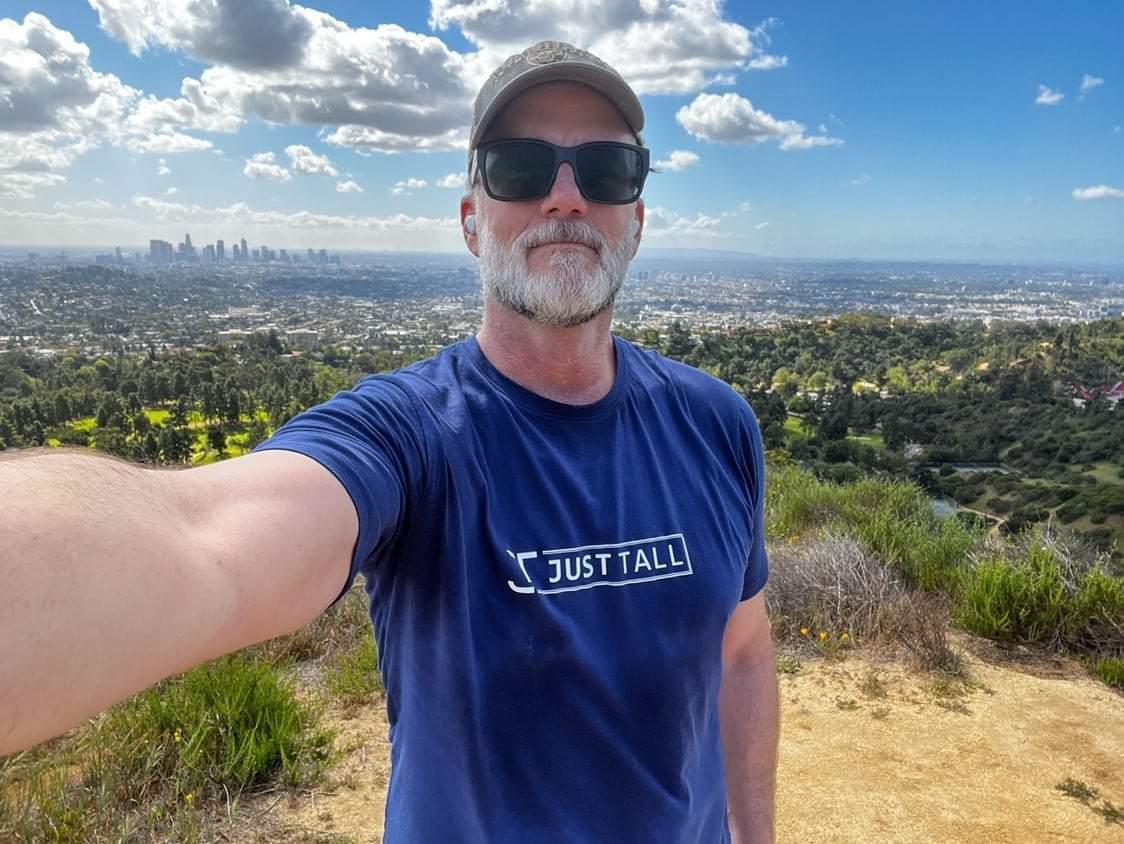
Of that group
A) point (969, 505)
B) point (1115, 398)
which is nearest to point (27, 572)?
point (969, 505)

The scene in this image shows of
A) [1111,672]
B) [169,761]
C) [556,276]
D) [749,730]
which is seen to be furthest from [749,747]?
[1111,672]

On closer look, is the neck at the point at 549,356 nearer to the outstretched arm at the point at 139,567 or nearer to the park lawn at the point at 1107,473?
the outstretched arm at the point at 139,567

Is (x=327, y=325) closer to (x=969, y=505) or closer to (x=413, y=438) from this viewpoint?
(x=969, y=505)

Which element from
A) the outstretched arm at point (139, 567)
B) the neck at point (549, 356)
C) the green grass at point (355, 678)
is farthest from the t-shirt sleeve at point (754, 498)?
the green grass at point (355, 678)

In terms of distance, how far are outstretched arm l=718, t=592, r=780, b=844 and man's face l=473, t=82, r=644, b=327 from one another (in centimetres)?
79

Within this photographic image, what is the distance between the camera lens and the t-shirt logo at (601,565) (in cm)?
106

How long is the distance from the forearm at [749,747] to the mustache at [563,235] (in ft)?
3.24

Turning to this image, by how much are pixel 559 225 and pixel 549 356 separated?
0.34 metres

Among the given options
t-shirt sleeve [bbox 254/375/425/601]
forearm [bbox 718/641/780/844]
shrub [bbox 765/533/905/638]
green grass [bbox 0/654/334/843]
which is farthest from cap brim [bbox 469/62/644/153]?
shrub [bbox 765/533/905/638]

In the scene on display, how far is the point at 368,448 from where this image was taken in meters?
0.99

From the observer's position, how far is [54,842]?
233cm

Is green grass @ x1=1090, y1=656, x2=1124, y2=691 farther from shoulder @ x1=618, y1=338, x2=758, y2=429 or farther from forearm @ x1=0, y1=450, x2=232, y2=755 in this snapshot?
forearm @ x1=0, y1=450, x2=232, y2=755

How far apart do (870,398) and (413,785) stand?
34.1 m

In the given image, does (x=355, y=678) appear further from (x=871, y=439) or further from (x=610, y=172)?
(x=871, y=439)
